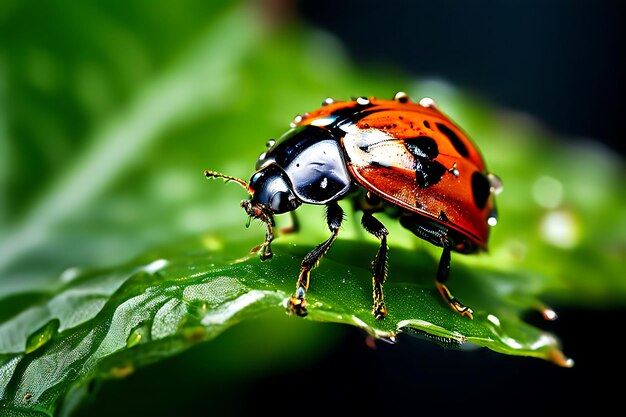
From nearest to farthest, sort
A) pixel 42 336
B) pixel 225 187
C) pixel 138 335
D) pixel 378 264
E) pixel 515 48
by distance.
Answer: pixel 138 335
pixel 42 336
pixel 378 264
pixel 225 187
pixel 515 48

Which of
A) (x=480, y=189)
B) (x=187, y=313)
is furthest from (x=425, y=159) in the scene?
(x=187, y=313)

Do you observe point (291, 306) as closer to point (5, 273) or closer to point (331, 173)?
point (331, 173)

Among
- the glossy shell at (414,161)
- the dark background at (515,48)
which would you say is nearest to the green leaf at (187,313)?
the glossy shell at (414,161)

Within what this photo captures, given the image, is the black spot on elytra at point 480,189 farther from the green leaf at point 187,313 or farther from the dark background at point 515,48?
the dark background at point 515,48

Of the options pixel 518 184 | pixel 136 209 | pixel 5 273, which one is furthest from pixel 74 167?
pixel 518 184

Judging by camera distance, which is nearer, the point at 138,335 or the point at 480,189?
the point at 138,335

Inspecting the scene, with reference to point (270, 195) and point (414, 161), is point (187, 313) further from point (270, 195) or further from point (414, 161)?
point (414, 161)

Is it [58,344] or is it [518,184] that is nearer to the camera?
[58,344]

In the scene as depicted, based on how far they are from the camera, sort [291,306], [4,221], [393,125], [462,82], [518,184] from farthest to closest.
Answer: [462,82]
[518,184]
[4,221]
[393,125]
[291,306]
